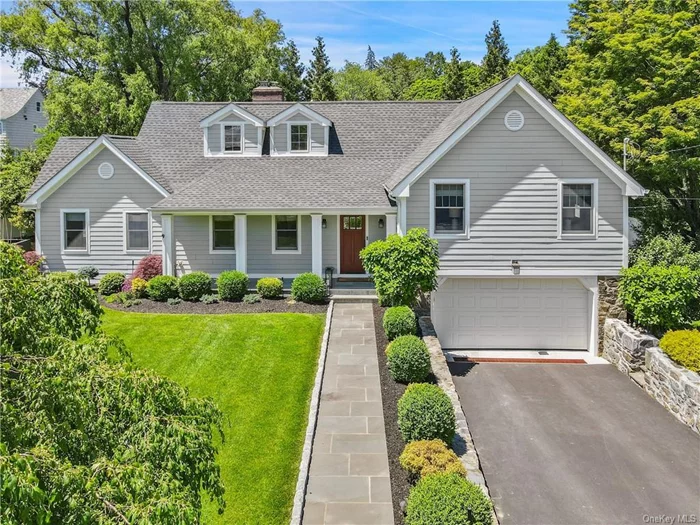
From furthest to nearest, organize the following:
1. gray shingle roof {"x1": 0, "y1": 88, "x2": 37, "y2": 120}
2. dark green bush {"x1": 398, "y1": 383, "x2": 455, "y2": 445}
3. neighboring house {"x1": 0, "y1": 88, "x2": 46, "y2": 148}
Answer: neighboring house {"x1": 0, "y1": 88, "x2": 46, "y2": 148} < gray shingle roof {"x1": 0, "y1": 88, "x2": 37, "y2": 120} < dark green bush {"x1": 398, "y1": 383, "x2": 455, "y2": 445}

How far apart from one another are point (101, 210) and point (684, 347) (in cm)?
1971

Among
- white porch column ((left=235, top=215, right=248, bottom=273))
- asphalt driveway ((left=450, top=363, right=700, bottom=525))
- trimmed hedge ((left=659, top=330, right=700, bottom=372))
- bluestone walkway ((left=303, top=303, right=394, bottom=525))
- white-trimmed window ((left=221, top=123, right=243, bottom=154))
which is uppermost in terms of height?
white-trimmed window ((left=221, top=123, right=243, bottom=154))

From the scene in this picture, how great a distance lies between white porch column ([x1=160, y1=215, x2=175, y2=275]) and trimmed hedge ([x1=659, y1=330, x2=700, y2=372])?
1595 centimetres

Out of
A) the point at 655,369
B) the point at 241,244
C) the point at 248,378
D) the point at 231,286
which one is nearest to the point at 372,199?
the point at 241,244

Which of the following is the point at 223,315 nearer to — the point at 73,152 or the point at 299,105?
the point at 299,105

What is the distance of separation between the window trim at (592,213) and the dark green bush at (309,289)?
7.77 m

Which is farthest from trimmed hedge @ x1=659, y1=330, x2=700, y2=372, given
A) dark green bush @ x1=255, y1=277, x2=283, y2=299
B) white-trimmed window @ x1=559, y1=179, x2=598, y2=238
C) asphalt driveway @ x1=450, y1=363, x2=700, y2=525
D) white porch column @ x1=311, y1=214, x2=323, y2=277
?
dark green bush @ x1=255, y1=277, x2=283, y2=299

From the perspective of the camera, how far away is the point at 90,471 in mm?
3447

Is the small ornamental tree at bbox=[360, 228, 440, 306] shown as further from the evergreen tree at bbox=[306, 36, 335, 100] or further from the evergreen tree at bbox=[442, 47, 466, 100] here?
the evergreen tree at bbox=[306, 36, 335, 100]

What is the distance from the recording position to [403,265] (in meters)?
14.0

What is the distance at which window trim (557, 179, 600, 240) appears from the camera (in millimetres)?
15484

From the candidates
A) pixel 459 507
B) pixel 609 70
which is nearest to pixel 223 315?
pixel 459 507

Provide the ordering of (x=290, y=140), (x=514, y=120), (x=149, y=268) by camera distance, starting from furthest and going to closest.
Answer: (x=290, y=140) < (x=149, y=268) < (x=514, y=120)

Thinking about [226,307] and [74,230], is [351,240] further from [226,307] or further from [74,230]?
[74,230]
